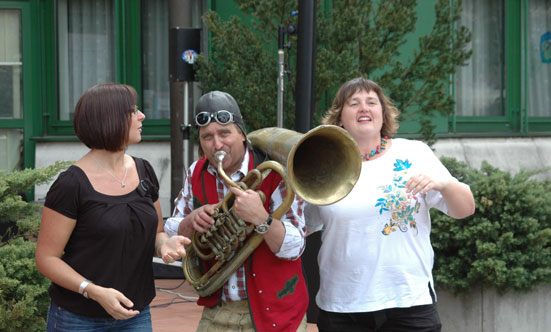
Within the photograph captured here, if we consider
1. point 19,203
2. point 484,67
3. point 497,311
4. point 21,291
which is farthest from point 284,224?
point 484,67

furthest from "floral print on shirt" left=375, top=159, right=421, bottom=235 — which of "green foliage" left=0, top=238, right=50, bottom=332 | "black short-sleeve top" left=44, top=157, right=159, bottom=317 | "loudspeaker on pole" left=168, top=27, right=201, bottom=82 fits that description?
"loudspeaker on pole" left=168, top=27, right=201, bottom=82

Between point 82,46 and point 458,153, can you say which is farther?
point 82,46

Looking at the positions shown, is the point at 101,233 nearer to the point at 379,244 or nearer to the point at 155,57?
the point at 379,244

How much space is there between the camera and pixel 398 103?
304 inches

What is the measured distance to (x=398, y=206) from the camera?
3416mm

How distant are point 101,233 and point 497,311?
11.4 feet

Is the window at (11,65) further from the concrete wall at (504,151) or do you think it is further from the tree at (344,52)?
the concrete wall at (504,151)

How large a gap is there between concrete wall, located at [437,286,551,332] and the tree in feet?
7.82

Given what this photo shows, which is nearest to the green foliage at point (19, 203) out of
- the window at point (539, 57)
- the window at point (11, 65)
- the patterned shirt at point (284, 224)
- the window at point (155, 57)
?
the patterned shirt at point (284, 224)

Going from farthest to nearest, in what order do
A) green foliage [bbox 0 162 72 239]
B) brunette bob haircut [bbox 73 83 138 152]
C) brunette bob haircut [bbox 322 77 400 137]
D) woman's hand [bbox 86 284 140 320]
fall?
green foliage [bbox 0 162 72 239] < brunette bob haircut [bbox 322 77 400 137] < brunette bob haircut [bbox 73 83 138 152] < woman's hand [bbox 86 284 140 320]

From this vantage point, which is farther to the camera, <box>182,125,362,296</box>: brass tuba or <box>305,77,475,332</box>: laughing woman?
<box>305,77,475,332</box>: laughing woman

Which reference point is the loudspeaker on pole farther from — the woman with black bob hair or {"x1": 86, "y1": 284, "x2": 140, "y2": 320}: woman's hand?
{"x1": 86, "y1": 284, "x2": 140, "y2": 320}: woman's hand

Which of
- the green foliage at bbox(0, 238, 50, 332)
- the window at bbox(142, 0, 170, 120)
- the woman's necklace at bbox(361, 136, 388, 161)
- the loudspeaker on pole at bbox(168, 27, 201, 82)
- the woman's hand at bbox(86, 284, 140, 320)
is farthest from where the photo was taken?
the window at bbox(142, 0, 170, 120)

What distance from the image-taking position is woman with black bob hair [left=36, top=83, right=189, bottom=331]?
9.85 ft
